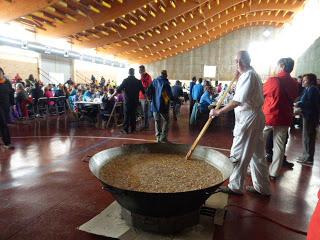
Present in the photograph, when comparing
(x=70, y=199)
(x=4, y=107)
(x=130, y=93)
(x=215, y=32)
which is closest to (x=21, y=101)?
(x=4, y=107)

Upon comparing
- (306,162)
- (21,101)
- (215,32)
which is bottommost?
(306,162)

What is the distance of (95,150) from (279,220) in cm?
351

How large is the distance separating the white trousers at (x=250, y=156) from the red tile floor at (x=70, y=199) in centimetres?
17

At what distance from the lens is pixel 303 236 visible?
2.34 meters

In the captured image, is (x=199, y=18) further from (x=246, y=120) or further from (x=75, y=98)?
(x=246, y=120)

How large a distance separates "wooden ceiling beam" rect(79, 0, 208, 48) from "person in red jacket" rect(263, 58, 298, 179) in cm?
1006

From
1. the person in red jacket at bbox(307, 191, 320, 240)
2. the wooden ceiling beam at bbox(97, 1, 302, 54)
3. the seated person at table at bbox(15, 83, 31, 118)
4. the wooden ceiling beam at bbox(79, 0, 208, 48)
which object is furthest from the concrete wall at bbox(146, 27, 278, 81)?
the person in red jacket at bbox(307, 191, 320, 240)

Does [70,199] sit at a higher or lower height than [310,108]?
lower

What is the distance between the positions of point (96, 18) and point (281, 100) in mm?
10340

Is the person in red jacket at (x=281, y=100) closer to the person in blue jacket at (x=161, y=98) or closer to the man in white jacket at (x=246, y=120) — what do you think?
the man in white jacket at (x=246, y=120)

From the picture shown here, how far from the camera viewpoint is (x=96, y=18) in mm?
11719

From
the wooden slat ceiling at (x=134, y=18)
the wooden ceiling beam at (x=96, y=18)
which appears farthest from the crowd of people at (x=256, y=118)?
the wooden ceiling beam at (x=96, y=18)

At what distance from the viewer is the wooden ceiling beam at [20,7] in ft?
27.7

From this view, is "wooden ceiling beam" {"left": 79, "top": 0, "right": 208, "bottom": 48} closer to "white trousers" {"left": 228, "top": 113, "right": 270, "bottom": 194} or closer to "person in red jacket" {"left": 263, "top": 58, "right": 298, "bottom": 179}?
"person in red jacket" {"left": 263, "top": 58, "right": 298, "bottom": 179}
